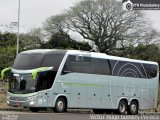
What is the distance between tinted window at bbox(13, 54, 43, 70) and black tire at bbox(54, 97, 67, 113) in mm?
2384

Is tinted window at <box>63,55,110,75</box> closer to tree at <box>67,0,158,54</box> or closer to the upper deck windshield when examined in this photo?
the upper deck windshield

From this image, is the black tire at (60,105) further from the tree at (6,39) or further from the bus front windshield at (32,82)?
the tree at (6,39)

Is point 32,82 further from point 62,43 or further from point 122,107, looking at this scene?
point 62,43

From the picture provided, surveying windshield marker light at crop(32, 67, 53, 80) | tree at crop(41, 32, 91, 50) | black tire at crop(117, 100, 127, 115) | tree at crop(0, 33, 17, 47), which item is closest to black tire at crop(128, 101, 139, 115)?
black tire at crop(117, 100, 127, 115)

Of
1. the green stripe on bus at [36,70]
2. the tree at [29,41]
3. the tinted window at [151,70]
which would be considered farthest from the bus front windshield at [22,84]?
the tree at [29,41]

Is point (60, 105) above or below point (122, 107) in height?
above

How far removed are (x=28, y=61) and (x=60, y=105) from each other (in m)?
3.00

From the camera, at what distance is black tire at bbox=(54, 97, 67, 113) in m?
26.1

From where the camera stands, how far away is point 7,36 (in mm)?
63938

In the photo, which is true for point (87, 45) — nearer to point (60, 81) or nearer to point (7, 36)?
point (7, 36)

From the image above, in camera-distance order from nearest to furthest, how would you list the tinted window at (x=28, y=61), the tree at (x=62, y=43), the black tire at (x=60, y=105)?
the tinted window at (x=28, y=61)
the black tire at (x=60, y=105)
the tree at (x=62, y=43)

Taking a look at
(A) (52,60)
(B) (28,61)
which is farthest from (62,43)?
(A) (52,60)

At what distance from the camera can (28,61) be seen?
25922 mm

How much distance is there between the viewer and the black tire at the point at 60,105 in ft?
85.7
